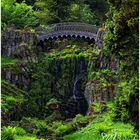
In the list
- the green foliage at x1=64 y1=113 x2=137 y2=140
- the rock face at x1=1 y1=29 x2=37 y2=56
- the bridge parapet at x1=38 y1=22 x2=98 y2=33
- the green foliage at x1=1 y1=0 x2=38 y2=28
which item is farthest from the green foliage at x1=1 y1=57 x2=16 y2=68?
the green foliage at x1=64 y1=113 x2=137 y2=140

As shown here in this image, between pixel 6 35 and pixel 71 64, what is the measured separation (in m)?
5.45

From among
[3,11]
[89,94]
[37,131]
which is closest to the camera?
[37,131]

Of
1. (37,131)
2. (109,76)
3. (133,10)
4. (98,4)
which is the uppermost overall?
(98,4)

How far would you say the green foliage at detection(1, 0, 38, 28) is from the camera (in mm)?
39144

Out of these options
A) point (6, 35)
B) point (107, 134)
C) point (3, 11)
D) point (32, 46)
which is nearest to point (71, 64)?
point (32, 46)

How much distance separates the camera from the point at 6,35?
3519cm

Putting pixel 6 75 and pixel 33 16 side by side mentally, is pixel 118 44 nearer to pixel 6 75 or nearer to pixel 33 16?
pixel 6 75

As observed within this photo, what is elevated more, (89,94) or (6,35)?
(6,35)

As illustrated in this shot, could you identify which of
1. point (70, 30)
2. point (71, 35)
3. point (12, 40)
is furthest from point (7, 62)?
point (71, 35)

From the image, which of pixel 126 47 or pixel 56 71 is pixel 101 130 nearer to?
pixel 126 47

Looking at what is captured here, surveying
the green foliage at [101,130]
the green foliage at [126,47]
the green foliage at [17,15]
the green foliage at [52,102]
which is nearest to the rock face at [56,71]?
the green foliage at [52,102]

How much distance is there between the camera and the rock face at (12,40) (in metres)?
34.6

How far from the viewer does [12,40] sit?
3497 centimetres

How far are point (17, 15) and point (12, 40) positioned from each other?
5.07 m
